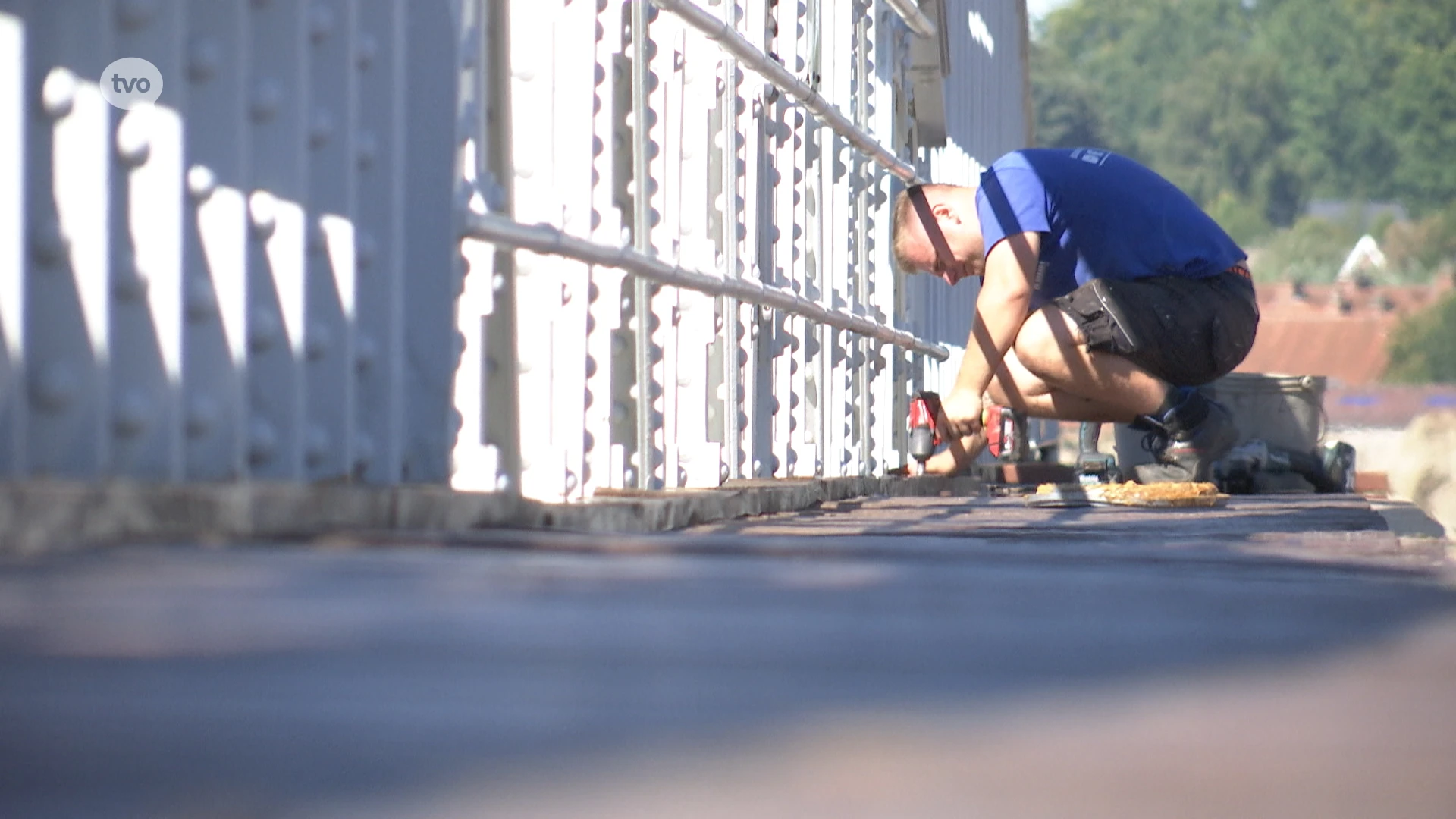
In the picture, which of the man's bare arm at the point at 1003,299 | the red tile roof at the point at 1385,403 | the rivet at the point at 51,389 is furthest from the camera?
the red tile roof at the point at 1385,403

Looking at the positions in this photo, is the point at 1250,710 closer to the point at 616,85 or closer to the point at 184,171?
the point at 184,171

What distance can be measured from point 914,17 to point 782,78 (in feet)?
12.4

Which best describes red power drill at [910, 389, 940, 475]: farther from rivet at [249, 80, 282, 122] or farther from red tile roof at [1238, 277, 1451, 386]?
red tile roof at [1238, 277, 1451, 386]

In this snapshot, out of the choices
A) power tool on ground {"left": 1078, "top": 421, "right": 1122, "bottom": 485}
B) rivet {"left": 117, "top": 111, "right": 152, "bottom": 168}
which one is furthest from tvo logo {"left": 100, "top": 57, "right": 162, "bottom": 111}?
power tool on ground {"left": 1078, "top": 421, "right": 1122, "bottom": 485}

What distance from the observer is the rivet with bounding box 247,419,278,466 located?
8.50ft

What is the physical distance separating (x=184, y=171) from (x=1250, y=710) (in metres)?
1.78

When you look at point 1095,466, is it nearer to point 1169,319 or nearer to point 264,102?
point 1169,319

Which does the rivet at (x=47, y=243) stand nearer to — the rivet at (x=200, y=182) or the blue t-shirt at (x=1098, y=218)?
the rivet at (x=200, y=182)

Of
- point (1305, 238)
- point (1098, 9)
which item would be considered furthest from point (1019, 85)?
point (1098, 9)

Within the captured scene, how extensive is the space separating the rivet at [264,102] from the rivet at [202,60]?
3.9 inches

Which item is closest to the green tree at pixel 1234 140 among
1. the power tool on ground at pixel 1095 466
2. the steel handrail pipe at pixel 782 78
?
the power tool on ground at pixel 1095 466

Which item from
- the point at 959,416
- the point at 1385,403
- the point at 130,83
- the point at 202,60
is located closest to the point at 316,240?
the point at 202,60

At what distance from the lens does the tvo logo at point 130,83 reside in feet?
7.45

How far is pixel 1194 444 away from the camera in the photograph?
287 inches
